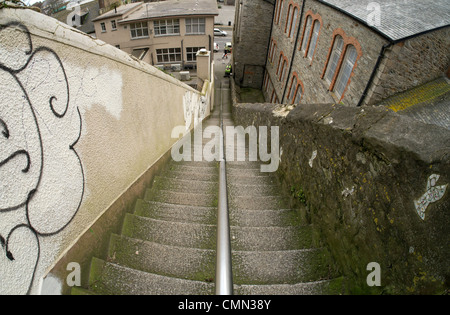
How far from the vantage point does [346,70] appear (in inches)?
357

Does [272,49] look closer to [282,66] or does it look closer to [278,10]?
[278,10]

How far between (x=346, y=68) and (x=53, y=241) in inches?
408

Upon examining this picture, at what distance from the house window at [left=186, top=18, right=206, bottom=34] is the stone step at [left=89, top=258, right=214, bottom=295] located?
2249 centimetres

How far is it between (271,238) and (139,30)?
23.8m

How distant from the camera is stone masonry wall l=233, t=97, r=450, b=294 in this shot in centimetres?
149

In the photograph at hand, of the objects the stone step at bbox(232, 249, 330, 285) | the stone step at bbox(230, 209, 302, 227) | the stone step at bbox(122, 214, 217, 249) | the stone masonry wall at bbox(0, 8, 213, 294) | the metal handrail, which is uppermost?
the stone masonry wall at bbox(0, 8, 213, 294)

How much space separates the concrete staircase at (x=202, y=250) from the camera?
204 cm

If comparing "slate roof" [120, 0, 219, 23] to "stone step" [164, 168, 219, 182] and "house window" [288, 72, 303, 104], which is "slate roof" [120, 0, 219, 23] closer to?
"house window" [288, 72, 303, 104]

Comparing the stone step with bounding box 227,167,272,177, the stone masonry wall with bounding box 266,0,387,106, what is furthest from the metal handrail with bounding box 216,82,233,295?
the stone masonry wall with bounding box 266,0,387,106

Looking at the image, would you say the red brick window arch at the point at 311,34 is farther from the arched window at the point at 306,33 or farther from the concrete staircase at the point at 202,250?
the concrete staircase at the point at 202,250

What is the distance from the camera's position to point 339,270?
216 centimetres

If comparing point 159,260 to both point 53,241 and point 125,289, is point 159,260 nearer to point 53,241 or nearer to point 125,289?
point 125,289

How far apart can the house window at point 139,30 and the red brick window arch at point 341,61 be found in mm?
17675

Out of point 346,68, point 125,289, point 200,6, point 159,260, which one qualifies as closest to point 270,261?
point 159,260
